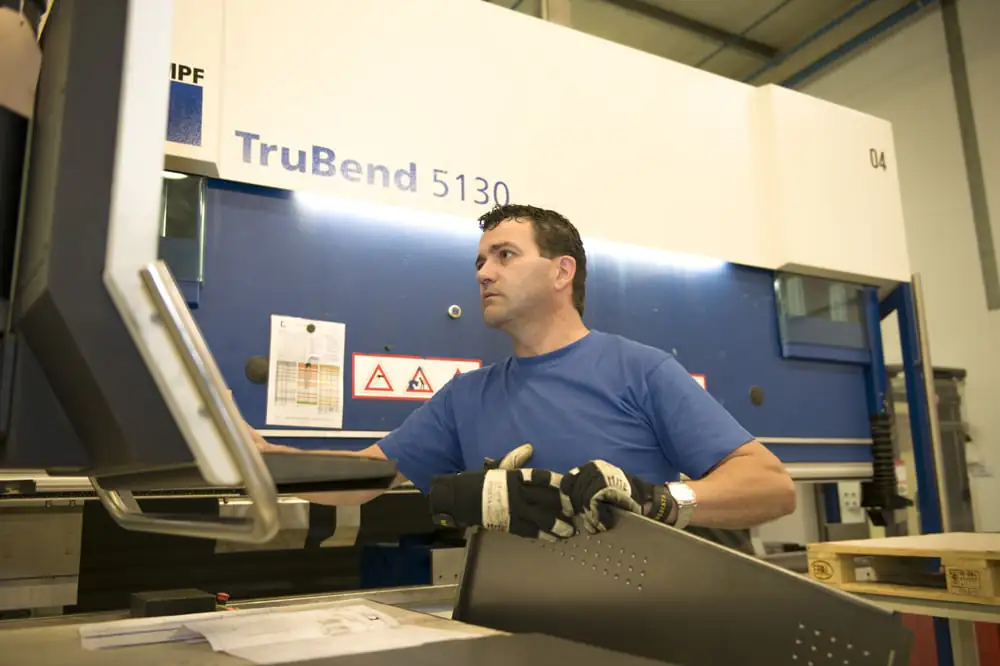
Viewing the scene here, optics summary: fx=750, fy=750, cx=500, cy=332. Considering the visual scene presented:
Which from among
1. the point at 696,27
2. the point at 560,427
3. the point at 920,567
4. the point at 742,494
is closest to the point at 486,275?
the point at 560,427

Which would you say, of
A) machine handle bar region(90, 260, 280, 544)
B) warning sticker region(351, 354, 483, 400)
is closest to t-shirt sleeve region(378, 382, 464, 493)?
warning sticker region(351, 354, 483, 400)

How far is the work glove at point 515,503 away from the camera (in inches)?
38.2

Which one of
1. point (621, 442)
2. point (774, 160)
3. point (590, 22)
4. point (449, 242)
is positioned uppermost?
point (590, 22)

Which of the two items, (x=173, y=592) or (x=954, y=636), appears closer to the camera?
(x=173, y=592)

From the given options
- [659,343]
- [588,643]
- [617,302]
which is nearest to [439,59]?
[617,302]

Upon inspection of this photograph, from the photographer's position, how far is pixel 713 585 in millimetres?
853

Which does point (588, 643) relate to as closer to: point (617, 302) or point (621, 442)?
point (621, 442)

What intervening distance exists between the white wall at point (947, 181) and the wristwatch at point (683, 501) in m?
3.24

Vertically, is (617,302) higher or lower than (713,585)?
higher

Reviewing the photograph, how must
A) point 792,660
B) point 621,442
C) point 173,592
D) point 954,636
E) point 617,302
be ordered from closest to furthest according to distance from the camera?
point 792,660 < point 173,592 < point 621,442 < point 954,636 < point 617,302

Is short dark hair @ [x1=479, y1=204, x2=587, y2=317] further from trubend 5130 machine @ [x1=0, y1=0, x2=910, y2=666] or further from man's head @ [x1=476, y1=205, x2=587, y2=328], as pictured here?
trubend 5130 machine @ [x1=0, y1=0, x2=910, y2=666]

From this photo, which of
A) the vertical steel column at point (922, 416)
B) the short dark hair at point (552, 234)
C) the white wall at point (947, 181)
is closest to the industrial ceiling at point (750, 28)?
the white wall at point (947, 181)

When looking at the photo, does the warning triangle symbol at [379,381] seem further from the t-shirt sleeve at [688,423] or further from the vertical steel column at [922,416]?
the vertical steel column at [922,416]

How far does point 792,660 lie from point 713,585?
0.36 feet
